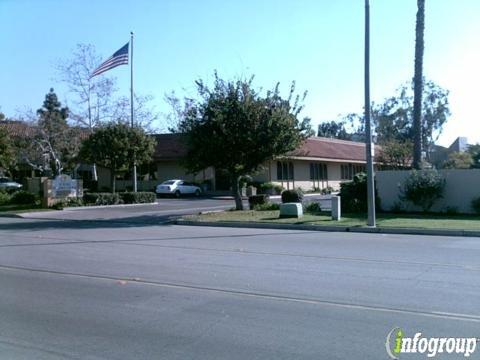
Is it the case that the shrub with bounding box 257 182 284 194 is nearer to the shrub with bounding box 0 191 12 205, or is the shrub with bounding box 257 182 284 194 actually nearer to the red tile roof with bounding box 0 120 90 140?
the red tile roof with bounding box 0 120 90 140

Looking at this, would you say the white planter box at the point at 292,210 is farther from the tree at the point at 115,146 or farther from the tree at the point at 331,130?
the tree at the point at 331,130

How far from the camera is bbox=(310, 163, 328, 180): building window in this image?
50.6m

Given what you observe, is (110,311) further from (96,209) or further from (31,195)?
(31,195)

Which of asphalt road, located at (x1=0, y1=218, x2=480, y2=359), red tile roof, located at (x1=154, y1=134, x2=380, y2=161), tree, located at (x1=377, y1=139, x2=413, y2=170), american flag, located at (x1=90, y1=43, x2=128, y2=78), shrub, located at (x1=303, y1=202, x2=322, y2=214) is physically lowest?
asphalt road, located at (x1=0, y1=218, x2=480, y2=359)

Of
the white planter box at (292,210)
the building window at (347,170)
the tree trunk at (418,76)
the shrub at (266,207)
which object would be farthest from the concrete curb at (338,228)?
the building window at (347,170)

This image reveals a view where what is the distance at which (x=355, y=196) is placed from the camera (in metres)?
25.5

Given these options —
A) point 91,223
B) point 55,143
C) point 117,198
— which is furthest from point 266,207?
point 55,143

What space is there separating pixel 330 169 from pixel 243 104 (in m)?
30.7

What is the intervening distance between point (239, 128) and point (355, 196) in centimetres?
629

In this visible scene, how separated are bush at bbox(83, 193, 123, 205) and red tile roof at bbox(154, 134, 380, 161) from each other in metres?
10.2

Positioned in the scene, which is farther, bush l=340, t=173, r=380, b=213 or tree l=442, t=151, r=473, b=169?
tree l=442, t=151, r=473, b=169

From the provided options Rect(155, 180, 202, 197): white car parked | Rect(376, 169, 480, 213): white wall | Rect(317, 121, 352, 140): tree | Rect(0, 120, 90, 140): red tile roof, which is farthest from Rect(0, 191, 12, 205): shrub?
Rect(317, 121, 352, 140): tree

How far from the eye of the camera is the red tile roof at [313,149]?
46938 millimetres

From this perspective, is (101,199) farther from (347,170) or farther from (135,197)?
(347,170)
